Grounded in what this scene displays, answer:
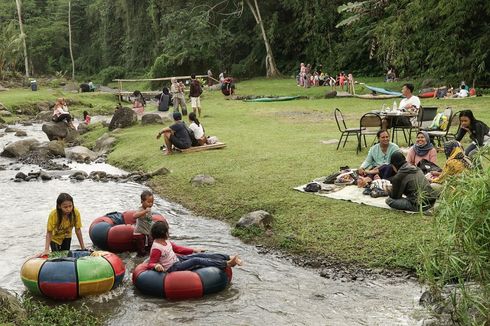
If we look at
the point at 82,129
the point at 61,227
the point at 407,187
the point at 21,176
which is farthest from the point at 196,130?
the point at 82,129

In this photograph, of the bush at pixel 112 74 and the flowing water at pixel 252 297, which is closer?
the flowing water at pixel 252 297

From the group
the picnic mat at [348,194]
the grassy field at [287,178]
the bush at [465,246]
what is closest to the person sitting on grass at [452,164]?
the picnic mat at [348,194]

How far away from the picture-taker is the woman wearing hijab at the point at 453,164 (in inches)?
377

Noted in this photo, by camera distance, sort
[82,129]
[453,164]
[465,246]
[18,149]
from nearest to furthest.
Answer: [465,246], [453,164], [18,149], [82,129]

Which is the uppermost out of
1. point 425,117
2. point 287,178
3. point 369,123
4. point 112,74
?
point 112,74

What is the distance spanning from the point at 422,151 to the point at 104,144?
1219 centimetres

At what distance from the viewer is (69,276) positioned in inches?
286

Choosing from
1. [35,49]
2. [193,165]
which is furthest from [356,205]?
[35,49]

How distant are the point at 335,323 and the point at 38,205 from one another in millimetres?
8225

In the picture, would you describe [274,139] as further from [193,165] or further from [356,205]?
[356,205]

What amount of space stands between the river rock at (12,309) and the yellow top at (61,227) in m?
1.97

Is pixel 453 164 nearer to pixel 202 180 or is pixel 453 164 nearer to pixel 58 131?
pixel 202 180

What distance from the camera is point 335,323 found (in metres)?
6.51

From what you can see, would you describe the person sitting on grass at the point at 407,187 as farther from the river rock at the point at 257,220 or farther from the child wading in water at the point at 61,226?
the child wading in water at the point at 61,226
